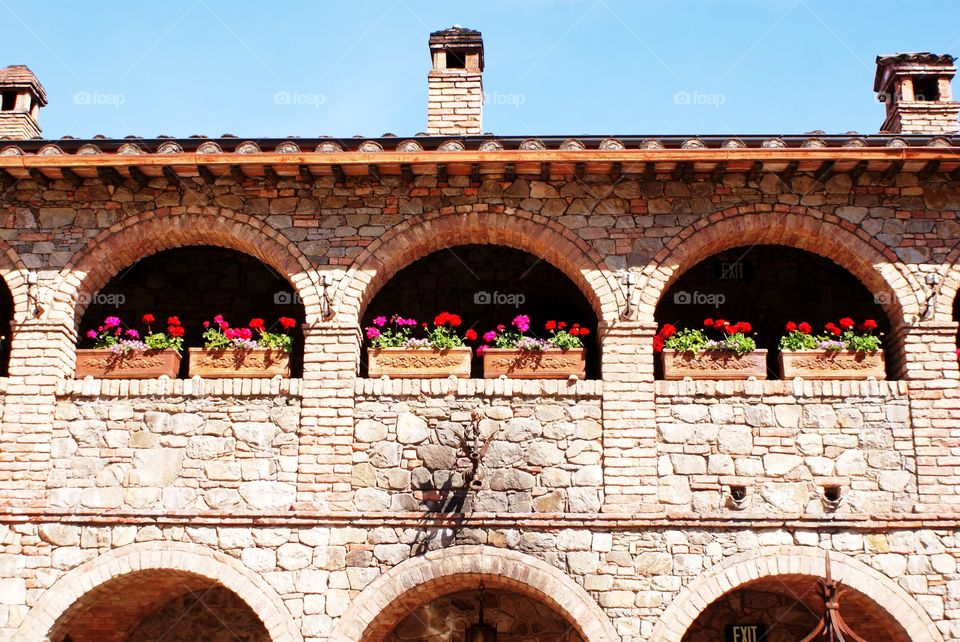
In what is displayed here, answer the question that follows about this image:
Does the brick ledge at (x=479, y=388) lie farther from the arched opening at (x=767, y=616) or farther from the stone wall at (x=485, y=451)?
the arched opening at (x=767, y=616)

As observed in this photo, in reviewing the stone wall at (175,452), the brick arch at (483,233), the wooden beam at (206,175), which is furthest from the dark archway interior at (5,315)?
the brick arch at (483,233)

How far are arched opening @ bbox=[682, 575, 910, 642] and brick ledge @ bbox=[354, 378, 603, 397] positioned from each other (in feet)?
9.14

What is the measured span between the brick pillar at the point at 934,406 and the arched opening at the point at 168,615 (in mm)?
6902

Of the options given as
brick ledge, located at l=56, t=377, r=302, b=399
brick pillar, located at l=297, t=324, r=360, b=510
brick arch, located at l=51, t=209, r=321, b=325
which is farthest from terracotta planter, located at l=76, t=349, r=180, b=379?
brick pillar, located at l=297, t=324, r=360, b=510

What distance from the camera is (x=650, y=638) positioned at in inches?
418

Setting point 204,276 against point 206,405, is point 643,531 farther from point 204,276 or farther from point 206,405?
point 204,276

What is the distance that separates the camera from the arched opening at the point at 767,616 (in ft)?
38.2

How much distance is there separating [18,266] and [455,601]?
585 centimetres

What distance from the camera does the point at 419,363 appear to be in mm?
11648

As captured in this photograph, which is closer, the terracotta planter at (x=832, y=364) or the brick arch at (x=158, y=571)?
the brick arch at (x=158, y=571)

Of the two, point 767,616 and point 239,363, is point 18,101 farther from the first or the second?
point 767,616

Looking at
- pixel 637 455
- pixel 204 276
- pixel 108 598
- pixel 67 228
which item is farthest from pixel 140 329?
pixel 637 455

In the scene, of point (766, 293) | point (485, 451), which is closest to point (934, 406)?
point (766, 293)

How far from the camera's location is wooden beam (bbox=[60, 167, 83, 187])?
38.4ft
